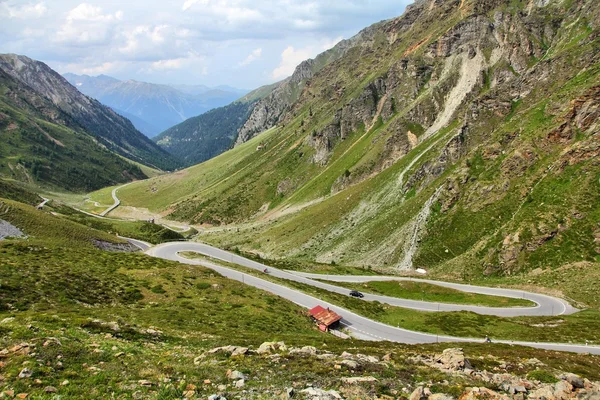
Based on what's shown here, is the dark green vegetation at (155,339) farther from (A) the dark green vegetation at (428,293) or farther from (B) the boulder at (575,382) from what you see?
(A) the dark green vegetation at (428,293)

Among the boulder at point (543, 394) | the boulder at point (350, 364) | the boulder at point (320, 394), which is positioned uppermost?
the boulder at point (320, 394)

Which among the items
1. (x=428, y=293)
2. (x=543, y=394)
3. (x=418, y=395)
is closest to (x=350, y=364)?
(x=418, y=395)

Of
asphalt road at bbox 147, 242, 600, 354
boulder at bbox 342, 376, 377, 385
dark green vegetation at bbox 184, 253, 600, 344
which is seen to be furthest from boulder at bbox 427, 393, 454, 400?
dark green vegetation at bbox 184, 253, 600, 344

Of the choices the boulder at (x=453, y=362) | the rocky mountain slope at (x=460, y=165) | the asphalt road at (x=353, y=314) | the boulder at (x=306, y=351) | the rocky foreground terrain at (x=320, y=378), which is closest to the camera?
the rocky foreground terrain at (x=320, y=378)

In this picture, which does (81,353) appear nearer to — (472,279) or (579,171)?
(472,279)

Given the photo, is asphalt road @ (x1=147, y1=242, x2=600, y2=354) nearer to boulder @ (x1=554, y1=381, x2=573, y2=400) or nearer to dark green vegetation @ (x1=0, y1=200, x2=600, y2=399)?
dark green vegetation @ (x1=0, y1=200, x2=600, y2=399)

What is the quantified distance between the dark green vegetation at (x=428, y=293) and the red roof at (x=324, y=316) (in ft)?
81.4

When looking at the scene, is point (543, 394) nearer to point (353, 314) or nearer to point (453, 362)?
point (453, 362)

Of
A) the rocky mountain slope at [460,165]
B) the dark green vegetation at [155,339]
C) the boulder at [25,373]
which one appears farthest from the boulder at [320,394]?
the rocky mountain slope at [460,165]

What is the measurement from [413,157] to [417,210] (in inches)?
1258

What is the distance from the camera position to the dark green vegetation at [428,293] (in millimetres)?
59906

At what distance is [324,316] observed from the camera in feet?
147

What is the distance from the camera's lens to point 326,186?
151 m

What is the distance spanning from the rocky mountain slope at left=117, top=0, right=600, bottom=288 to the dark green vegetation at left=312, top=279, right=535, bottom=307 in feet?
41.2
